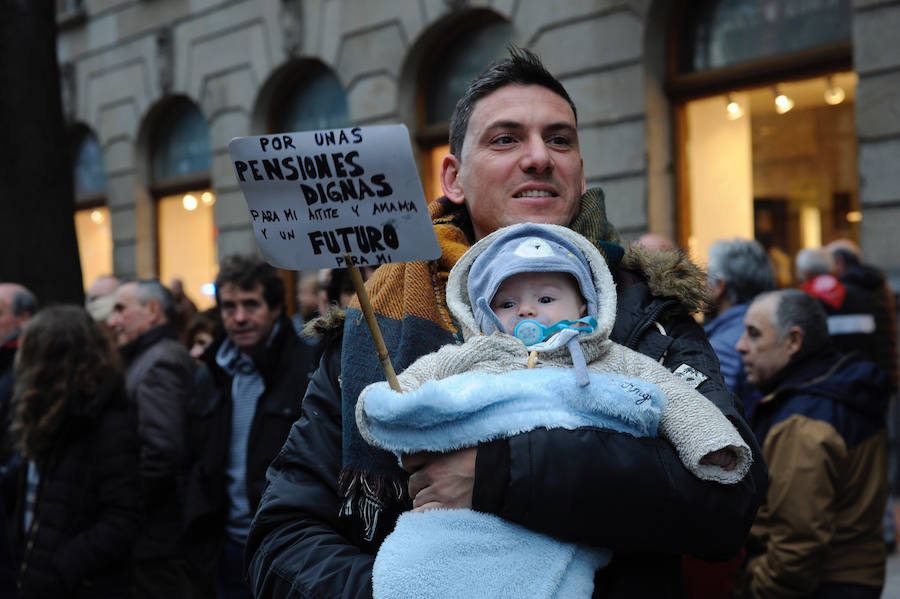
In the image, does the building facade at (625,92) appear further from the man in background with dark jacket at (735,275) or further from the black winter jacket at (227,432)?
the black winter jacket at (227,432)

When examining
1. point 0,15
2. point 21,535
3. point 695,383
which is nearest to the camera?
point 695,383

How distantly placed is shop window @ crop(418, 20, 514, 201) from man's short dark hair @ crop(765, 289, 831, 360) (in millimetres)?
7256

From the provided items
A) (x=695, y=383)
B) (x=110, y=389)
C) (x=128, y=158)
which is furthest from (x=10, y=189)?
(x=128, y=158)

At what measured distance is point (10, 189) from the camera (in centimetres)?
761

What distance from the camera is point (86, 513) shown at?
14.7 ft

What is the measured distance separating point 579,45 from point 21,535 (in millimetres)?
7488

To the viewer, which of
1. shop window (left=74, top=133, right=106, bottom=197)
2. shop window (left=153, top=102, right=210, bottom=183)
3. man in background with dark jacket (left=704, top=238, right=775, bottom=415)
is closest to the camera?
man in background with dark jacket (left=704, top=238, right=775, bottom=415)

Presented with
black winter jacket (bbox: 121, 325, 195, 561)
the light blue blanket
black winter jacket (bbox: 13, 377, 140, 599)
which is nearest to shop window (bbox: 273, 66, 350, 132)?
black winter jacket (bbox: 121, 325, 195, 561)

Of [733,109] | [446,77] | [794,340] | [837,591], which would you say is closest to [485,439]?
[837,591]

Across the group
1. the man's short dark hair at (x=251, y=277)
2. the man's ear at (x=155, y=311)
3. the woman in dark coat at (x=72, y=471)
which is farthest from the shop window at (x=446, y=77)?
the woman in dark coat at (x=72, y=471)

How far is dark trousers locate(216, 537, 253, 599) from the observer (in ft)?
14.9

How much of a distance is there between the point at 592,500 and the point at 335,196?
0.78 metres

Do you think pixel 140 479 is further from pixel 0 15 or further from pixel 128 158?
pixel 128 158

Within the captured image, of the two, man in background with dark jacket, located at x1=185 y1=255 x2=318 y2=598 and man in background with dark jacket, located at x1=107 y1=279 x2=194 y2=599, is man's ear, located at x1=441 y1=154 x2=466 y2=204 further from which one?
man in background with dark jacket, located at x1=107 y1=279 x2=194 y2=599
